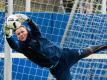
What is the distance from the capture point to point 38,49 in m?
6.33

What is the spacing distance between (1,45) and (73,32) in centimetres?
116

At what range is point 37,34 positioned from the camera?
6355mm

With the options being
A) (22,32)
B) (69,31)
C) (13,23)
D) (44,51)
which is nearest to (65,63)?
(44,51)

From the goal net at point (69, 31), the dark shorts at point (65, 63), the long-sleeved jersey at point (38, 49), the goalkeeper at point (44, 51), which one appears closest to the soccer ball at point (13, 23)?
the goalkeeper at point (44, 51)

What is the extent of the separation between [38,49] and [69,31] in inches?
63.6

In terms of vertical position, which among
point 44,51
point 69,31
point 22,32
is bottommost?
point 69,31

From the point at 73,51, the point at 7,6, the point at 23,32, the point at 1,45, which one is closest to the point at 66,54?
the point at 73,51

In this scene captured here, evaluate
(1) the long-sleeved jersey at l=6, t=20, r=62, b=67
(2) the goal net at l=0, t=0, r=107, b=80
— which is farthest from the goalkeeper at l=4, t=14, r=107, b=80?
(2) the goal net at l=0, t=0, r=107, b=80

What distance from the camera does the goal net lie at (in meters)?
7.95

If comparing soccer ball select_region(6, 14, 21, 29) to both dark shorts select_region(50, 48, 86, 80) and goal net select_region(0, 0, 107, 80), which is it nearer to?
dark shorts select_region(50, 48, 86, 80)

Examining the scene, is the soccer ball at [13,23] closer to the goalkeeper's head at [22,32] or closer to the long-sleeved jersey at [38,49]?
the goalkeeper's head at [22,32]

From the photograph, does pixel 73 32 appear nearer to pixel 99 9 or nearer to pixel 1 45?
pixel 99 9

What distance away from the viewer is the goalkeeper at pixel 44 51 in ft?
20.7

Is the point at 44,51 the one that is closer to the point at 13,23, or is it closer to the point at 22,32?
the point at 22,32
